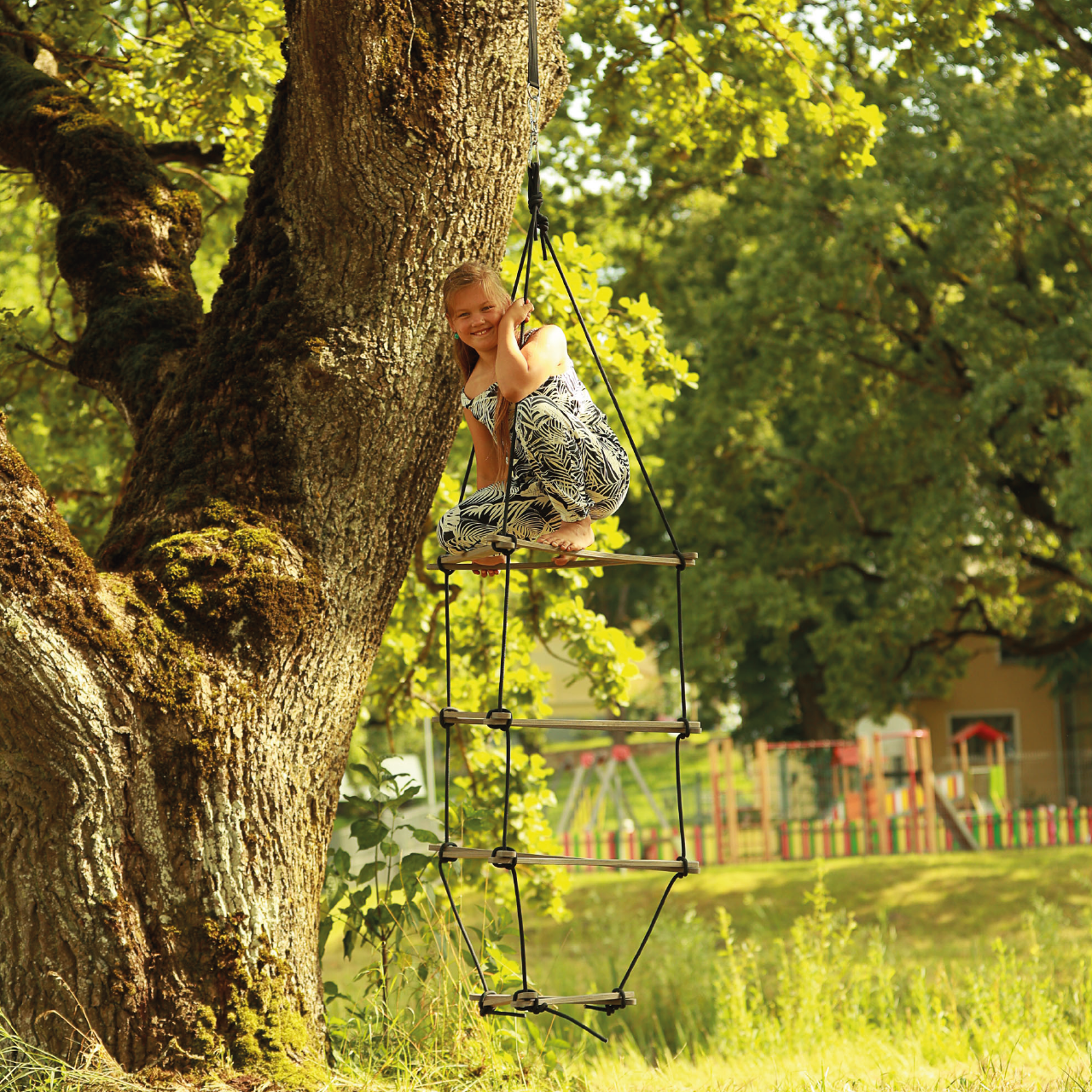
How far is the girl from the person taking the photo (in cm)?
378

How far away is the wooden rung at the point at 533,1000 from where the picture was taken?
3412 millimetres

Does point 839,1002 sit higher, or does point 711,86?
point 711,86

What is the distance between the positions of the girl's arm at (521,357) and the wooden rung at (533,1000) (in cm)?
176

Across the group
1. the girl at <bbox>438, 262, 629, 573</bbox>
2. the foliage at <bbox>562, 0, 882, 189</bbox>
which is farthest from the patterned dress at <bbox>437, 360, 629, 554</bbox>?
the foliage at <bbox>562, 0, 882, 189</bbox>

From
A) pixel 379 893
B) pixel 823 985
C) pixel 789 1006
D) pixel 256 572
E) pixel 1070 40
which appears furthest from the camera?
pixel 1070 40

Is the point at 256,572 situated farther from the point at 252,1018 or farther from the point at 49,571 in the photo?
the point at 252,1018

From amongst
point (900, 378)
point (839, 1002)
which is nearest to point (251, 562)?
point (839, 1002)

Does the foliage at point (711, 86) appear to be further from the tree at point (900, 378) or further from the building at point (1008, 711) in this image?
the building at point (1008, 711)

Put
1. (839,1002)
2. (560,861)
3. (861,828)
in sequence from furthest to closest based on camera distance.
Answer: (861,828)
(839,1002)
(560,861)

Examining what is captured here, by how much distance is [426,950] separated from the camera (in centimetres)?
502

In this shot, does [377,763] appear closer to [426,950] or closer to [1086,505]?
[426,950]

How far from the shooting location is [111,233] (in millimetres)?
5133

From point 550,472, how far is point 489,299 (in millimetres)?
569

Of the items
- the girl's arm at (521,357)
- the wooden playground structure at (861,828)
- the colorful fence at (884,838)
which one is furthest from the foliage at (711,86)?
the colorful fence at (884,838)
